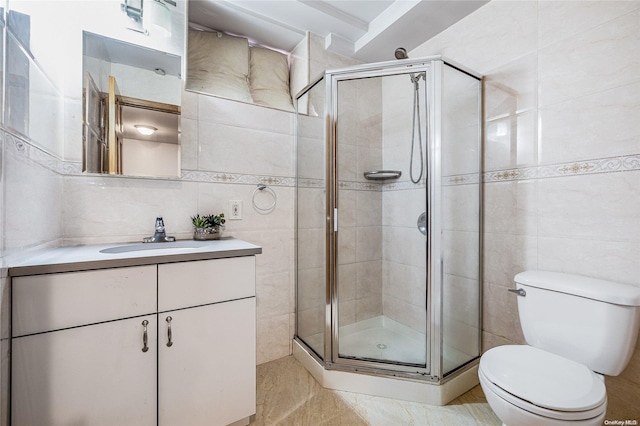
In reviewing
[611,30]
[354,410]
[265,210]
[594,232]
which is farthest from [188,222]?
[611,30]

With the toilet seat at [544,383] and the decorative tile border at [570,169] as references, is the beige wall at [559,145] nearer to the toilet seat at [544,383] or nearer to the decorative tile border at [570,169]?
the decorative tile border at [570,169]

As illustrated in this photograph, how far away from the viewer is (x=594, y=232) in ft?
4.32

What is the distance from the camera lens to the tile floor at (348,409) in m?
1.40

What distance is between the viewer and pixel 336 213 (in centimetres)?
177

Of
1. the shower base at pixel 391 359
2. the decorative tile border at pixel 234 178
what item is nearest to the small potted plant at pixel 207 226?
the decorative tile border at pixel 234 178

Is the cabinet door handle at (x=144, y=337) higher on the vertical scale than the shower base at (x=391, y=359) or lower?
higher

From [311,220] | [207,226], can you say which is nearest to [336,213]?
[311,220]

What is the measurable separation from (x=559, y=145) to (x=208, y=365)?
79.7 inches

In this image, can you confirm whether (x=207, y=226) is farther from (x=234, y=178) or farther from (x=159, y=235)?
(x=234, y=178)

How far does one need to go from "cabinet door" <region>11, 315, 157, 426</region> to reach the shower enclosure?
969 millimetres

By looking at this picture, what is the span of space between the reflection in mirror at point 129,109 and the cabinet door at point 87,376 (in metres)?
0.85

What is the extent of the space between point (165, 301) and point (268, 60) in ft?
5.89

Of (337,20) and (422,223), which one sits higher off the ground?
(337,20)

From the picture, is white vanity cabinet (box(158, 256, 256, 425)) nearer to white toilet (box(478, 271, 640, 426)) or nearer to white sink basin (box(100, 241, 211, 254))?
white sink basin (box(100, 241, 211, 254))
